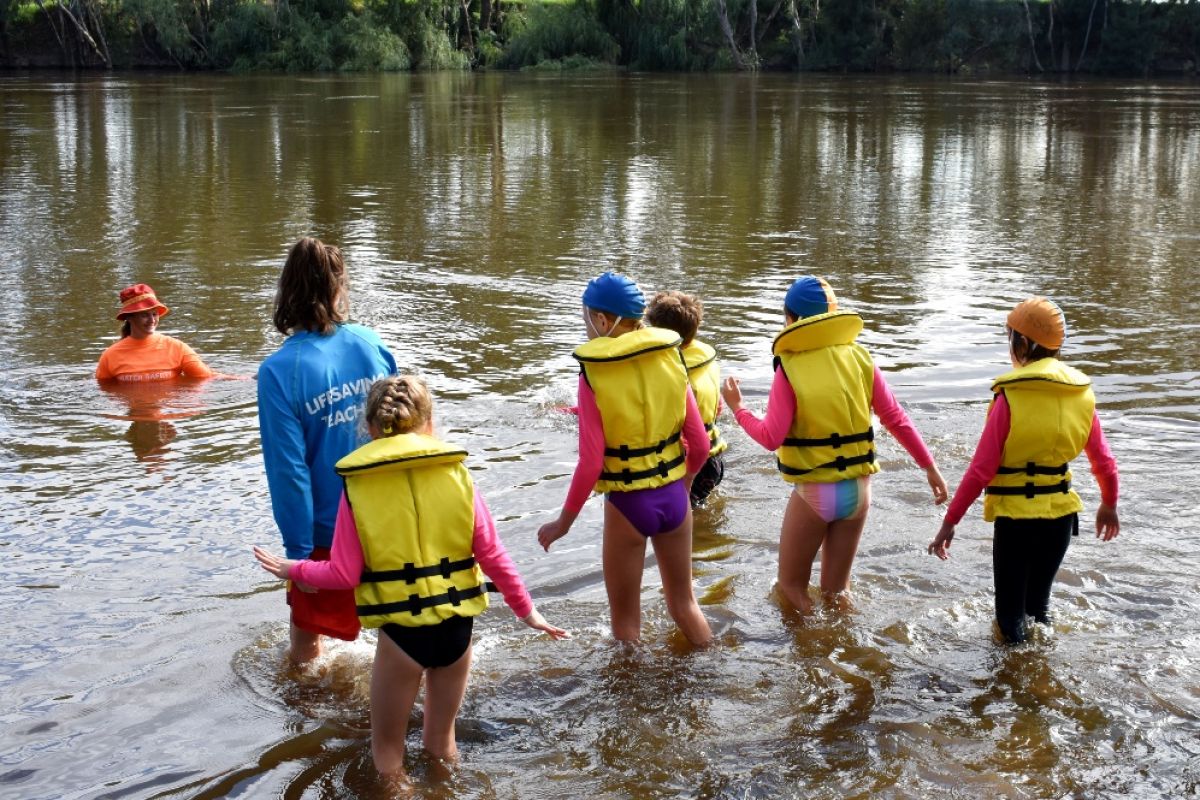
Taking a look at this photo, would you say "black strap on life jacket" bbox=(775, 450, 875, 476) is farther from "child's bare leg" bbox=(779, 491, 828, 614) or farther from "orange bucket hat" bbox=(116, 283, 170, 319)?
"orange bucket hat" bbox=(116, 283, 170, 319)

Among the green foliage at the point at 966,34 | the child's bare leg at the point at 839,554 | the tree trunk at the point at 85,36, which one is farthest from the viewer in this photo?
the green foliage at the point at 966,34

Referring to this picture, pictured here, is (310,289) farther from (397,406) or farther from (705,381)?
(705,381)

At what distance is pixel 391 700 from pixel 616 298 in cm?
190

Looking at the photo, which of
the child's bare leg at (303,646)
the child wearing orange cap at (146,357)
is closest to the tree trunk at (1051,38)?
the child wearing orange cap at (146,357)

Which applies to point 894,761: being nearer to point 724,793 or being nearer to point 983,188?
point 724,793

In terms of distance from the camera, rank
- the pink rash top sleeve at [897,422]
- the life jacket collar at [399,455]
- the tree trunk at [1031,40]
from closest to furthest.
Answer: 1. the life jacket collar at [399,455]
2. the pink rash top sleeve at [897,422]
3. the tree trunk at [1031,40]

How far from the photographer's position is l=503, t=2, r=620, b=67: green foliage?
6181 centimetres

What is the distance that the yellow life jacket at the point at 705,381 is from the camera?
7246 millimetres

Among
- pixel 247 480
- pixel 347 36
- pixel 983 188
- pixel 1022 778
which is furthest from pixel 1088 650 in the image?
pixel 347 36

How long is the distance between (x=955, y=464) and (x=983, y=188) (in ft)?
45.1

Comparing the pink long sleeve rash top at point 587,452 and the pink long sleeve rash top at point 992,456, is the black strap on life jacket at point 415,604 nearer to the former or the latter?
the pink long sleeve rash top at point 587,452

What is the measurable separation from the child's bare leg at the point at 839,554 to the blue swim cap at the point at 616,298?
1.43 metres

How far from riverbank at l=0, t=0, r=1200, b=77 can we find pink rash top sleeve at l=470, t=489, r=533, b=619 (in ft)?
180

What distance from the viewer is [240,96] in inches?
1642
